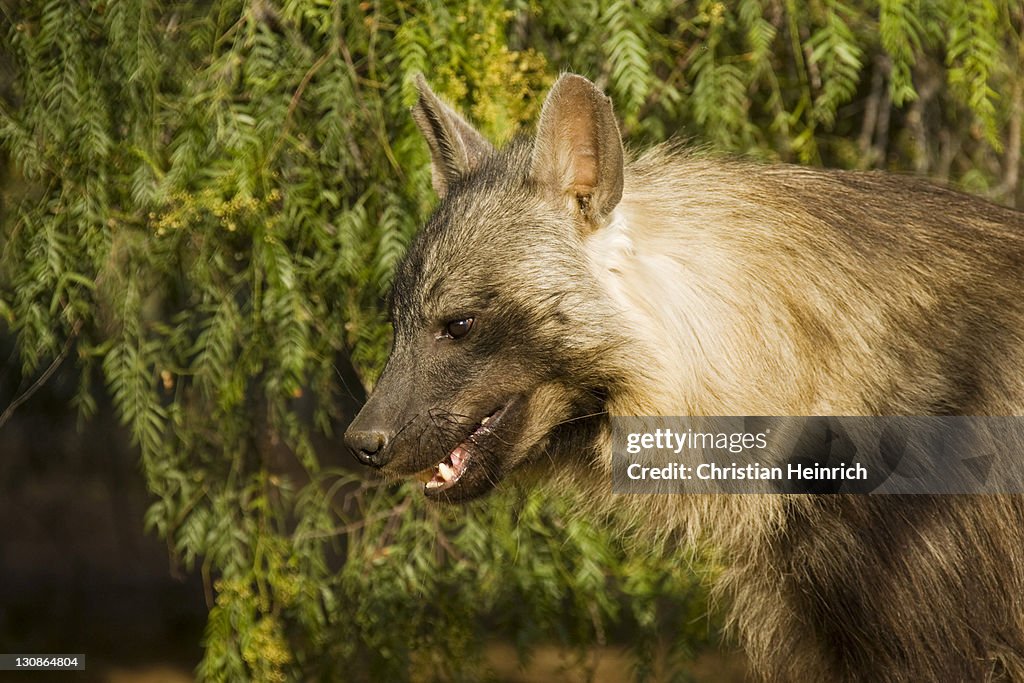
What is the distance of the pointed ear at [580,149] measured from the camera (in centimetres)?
298

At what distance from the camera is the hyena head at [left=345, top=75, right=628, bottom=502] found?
9.93ft

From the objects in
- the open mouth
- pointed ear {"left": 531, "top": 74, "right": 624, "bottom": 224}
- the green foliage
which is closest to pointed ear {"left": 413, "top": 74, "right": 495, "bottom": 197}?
Answer: the green foliage

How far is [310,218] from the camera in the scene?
13.3 feet

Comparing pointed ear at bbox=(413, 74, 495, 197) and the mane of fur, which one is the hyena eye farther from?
pointed ear at bbox=(413, 74, 495, 197)

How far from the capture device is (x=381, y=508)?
4.54 meters

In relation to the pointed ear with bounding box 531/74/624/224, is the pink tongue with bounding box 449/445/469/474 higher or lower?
lower

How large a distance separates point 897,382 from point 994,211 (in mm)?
744

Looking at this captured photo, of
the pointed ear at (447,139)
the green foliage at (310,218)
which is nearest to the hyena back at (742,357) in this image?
the pointed ear at (447,139)

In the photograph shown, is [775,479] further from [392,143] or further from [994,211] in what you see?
[392,143]

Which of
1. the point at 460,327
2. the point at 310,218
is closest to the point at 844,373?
the point at 460,327

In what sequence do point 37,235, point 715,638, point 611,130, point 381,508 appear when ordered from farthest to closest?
1. point 715,638
2. point 381,508
3. point 37,235
4. point 611,130

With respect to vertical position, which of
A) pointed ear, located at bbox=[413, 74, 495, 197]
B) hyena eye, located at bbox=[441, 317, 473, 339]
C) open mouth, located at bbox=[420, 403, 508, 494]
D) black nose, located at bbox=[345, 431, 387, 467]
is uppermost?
pointed ear, located at bbox=[413, 74, 495, 197]

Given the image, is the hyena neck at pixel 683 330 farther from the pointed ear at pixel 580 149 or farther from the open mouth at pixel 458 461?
the open mouth at pixel 458 461

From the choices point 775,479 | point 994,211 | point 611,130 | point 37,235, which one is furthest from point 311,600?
point 994,211
